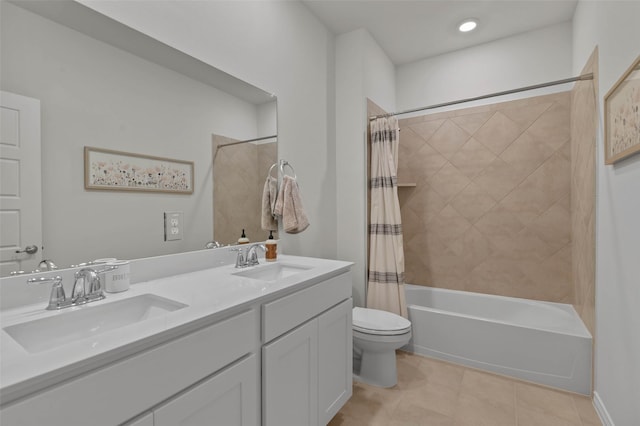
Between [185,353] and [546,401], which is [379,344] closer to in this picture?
[546,401]

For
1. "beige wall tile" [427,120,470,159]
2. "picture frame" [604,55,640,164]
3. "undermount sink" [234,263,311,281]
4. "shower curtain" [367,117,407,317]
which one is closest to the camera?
"picture frame" [604,55,640,164]

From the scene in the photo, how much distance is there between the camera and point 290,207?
1938 mm

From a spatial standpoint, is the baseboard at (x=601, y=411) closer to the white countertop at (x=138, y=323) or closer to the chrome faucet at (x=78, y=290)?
the white countertop at (x=138, y=323)

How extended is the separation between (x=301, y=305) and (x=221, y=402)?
0.47m

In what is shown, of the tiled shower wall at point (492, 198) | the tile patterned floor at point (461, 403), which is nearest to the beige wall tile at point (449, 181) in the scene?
the tiled shower wall at point (492, 198)

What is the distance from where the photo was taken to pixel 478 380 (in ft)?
6.86

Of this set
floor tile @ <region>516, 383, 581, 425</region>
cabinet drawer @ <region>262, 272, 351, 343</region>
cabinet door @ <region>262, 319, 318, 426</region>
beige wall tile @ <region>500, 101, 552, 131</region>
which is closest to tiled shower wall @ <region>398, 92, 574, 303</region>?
beige wall tile @ <region>500, 101, 552, 131</region>

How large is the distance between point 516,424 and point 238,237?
1.88 meters

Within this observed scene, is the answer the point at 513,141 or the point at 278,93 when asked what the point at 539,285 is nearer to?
the point at 513,141

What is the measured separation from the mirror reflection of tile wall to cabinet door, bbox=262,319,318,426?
70cm

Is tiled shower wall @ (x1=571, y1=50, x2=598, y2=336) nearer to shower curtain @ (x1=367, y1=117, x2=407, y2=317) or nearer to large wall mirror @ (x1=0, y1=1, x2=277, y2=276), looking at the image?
shower curtain @ (x1=367, y1=117, x2=407, y2=317)

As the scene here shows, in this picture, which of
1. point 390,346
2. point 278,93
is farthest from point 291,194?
point 390,346

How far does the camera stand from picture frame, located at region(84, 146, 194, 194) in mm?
1133

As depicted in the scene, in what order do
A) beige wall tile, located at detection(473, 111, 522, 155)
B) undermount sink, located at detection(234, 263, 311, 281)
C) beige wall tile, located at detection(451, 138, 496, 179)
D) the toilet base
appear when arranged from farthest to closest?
beige wall tile, located at detection(451, 138, 496, 179)
beige wall tile, located at detection(473, 111, 522, 155)
the toilet base
undermount sink, located at detection(234, 263, 311, 281)
